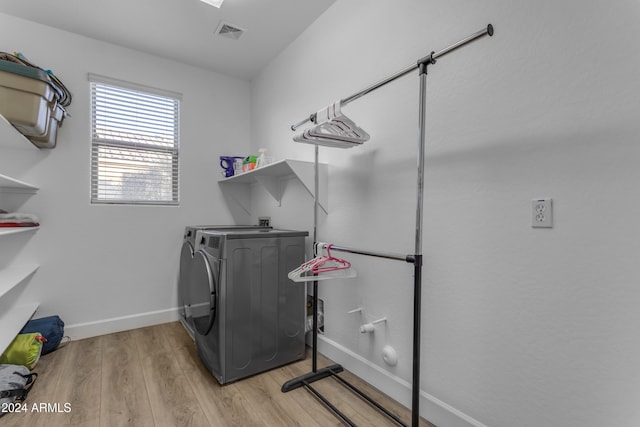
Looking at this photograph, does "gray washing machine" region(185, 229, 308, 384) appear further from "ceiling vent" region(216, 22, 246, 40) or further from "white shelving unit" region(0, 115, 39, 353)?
"ceiling vent" region(216, 22, 246, 40)

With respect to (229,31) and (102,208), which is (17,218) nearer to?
(102,208)

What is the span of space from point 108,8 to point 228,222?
191 cm

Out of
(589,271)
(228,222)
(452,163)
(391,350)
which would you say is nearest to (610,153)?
(589,271)

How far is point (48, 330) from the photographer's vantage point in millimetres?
2145

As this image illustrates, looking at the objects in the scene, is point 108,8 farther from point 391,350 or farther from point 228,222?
point 391,350

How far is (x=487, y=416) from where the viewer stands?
123 cm

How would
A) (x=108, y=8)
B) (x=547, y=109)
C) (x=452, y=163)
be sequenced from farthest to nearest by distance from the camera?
(x=108, y=8) < (x=452, y=163) < (x=547, y=109)

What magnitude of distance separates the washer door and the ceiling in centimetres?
168

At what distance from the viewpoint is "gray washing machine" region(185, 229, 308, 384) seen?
176cm

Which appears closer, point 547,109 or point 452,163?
point 547,109

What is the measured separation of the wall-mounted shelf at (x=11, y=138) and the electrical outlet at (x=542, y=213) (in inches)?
99.5

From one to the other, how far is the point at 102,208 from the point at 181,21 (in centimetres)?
161

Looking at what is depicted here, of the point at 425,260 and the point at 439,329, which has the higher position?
the point at 425,260

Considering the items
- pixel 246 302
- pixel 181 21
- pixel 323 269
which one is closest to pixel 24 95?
pixel 181 21
